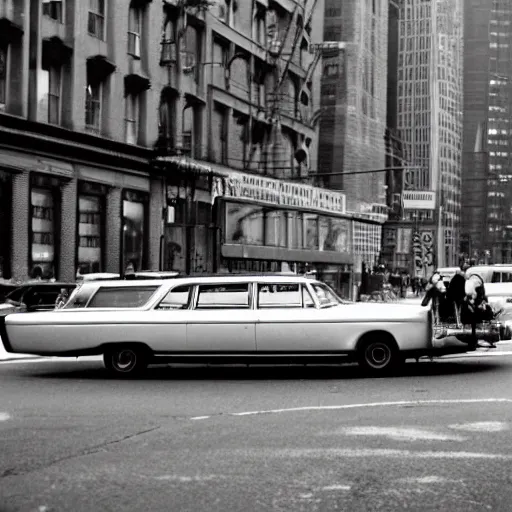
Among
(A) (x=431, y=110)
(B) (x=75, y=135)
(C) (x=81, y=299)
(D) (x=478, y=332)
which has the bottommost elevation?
(D) (x=478, y=332)

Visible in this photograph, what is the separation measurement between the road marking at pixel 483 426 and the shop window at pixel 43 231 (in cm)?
2155

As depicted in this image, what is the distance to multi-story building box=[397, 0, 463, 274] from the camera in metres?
133

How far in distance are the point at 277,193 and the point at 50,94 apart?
64.3ft

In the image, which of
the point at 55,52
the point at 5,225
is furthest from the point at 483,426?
the point at 55,52

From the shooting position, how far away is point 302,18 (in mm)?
54625

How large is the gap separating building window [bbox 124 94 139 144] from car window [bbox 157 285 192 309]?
20.6 metres

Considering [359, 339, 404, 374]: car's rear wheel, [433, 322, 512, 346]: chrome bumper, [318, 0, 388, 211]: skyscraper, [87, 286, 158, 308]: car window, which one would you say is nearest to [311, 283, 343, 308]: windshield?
[359, 339, 404, 374]: car's rear wheel

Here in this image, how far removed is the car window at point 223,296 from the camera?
14836mm

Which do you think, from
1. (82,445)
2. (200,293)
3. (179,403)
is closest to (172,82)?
(200,293)

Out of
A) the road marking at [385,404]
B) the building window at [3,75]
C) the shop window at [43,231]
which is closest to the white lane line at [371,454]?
the road marking at [385,404]

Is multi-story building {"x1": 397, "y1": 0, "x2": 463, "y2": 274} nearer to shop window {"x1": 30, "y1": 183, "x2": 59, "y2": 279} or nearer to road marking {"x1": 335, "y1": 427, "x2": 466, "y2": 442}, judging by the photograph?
shop window {"x1": 30, "y1": 183, "x2": 59, "y2": 279}

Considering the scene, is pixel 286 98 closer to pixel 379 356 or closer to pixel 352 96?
pixel 352 96

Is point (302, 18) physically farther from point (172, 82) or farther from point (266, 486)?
point (266, 486)

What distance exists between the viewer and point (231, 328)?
14.6 m
